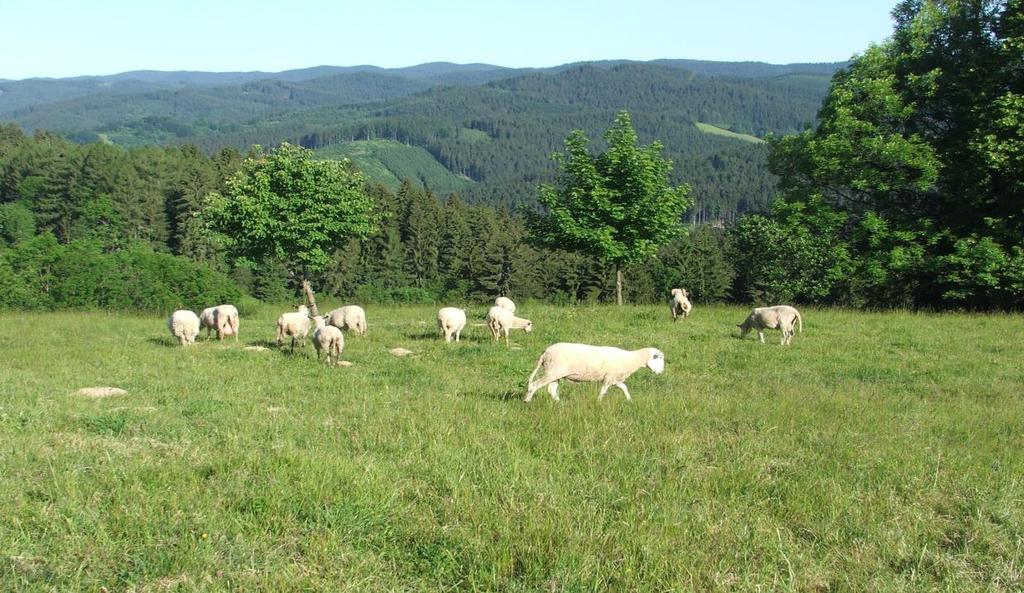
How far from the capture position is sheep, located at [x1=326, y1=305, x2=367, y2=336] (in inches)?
904

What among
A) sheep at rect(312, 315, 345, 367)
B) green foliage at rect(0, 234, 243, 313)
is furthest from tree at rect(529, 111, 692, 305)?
green foliage at rect(0, 234, 243, 313)

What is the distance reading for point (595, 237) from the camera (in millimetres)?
29719

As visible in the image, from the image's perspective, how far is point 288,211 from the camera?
30156 millimetres

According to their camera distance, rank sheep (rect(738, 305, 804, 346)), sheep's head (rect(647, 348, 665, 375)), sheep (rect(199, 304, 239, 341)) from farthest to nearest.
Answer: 1. sheep (rect(199, 304, 239, 341))
2. sheep (rect(738, 305, 804, 346))
3. sheep's head (rect(647, 348, 665, 375))

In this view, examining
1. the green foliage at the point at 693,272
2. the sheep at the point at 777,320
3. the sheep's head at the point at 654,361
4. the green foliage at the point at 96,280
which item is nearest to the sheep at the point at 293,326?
the sheep's head at the point at 654,361

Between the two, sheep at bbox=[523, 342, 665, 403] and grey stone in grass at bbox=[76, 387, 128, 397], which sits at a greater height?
sheep at bbox=[523, 342, 665, 403]

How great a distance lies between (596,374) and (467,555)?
6413 mm

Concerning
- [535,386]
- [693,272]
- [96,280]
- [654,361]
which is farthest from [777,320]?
[693,272]

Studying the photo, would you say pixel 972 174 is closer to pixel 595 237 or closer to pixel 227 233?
pixel 595 237

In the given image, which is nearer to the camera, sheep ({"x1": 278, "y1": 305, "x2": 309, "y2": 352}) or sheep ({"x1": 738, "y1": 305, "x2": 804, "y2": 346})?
sheep ({"x1": 738, "y1": 305, "x2": 804, "y2": 346})

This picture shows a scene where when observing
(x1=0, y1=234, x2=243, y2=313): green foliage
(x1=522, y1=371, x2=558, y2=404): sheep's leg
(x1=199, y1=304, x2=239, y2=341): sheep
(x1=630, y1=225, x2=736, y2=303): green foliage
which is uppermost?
(x1=522, y1=371, x2=558, y2=404): sheep's leg

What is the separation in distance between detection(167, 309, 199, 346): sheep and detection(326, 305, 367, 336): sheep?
4.03m

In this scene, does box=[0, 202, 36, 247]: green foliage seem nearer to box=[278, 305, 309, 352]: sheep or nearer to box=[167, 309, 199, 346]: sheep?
box=[167, 309, 199, 346]: sheep

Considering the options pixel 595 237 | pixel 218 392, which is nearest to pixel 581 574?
pixel 218 392
